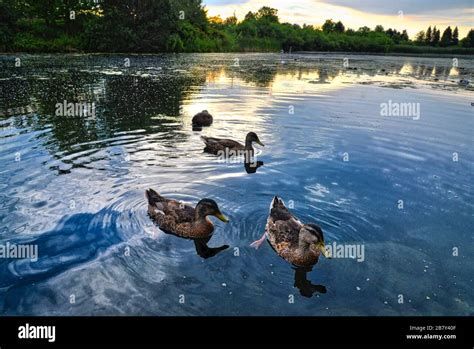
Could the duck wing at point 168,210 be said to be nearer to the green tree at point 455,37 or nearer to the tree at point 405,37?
the green tree at point 455,37

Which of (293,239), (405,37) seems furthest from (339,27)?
(293,239)

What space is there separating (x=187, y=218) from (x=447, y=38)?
395 feet

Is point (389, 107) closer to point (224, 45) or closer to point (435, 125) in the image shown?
point (435, 125)

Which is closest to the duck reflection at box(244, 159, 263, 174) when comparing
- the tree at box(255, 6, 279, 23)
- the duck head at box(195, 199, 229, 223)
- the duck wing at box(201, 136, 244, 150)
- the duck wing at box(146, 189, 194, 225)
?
the duck wing at box(201, 136, 244, 150)

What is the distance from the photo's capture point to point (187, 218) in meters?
7.43

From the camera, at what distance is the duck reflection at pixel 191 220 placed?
286 inches

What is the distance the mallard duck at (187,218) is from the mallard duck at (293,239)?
0.99 m

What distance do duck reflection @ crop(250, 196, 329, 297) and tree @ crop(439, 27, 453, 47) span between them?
119 meters

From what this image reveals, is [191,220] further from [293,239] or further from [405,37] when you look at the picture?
[405,37]

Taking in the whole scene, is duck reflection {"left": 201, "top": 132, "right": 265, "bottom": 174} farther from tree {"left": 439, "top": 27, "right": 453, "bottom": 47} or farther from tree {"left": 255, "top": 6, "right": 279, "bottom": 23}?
tree {"left": 255, "top": 6, "right": 279, "bottom": 23}

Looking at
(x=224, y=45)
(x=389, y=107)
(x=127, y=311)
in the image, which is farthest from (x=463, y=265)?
(x=224, y=45)

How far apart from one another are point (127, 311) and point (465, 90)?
31.4 m

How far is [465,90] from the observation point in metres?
28.1

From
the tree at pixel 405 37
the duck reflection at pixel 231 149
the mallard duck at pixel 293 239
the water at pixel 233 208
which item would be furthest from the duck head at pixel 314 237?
the tree at pixel 405 37
